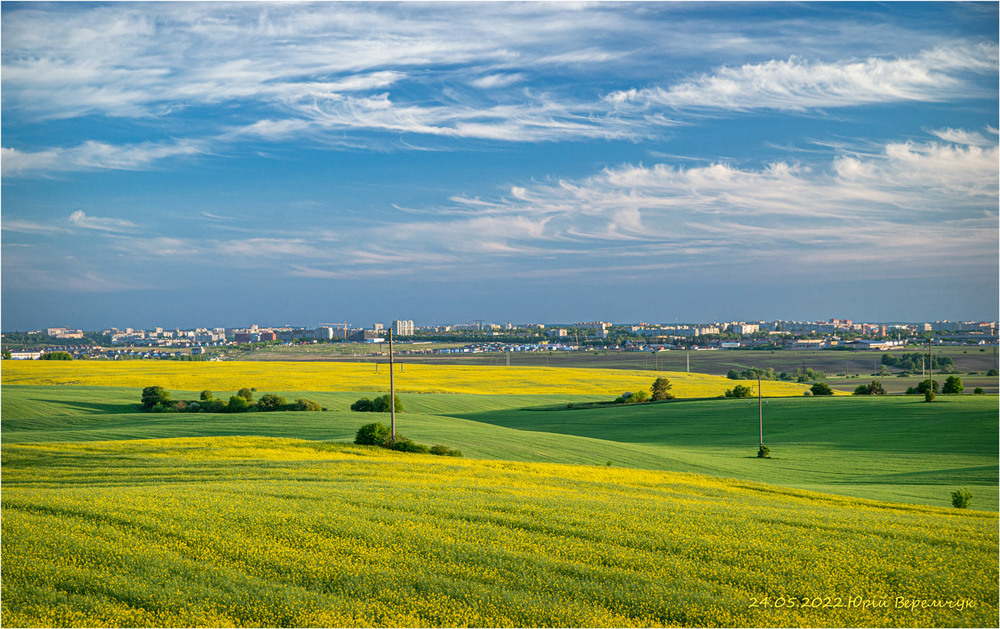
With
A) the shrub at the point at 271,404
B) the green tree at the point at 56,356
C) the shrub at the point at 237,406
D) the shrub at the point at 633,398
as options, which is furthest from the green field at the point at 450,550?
the green tree at the point at 56,356

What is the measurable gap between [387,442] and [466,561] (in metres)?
20.9

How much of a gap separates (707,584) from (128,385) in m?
73.3

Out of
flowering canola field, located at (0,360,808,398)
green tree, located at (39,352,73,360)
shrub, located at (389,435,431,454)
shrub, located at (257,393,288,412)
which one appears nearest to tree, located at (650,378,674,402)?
flowering canola field, located at (0,360,808,398)

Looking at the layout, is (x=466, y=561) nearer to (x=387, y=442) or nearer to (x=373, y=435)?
(x=387, y=442)

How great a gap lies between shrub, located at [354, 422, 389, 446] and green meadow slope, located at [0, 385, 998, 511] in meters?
4.39

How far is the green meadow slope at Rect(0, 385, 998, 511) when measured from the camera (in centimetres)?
3494

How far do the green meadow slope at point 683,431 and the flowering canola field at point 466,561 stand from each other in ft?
48.0

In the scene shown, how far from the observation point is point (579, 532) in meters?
13.1

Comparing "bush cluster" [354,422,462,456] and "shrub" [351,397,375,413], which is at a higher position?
"bush cluster" [354,422,462,456]

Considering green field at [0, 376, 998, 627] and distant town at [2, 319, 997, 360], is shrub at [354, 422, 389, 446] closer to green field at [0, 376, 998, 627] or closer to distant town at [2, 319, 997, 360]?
green field at [0, 376, 998, 627]

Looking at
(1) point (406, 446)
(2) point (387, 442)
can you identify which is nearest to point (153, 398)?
(2) point (387, 442)

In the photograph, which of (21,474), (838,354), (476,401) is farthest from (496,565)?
(838,354)

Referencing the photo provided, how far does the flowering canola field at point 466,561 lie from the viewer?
32.6ft

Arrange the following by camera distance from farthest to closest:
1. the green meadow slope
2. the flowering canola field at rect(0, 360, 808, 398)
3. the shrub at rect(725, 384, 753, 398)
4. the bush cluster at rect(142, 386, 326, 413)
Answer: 1. the flowering canola field at rect(0, 360, 808, 398)
2. the shrub at rect(725, 384, 753, 398)
3. the bush cluster at rect(142, 386, 326, 413)
4. the green meadow slope
